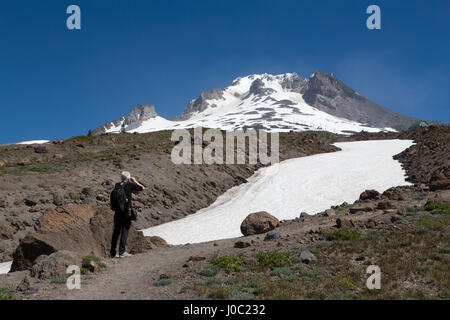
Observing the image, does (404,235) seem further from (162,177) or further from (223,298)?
(162,177)

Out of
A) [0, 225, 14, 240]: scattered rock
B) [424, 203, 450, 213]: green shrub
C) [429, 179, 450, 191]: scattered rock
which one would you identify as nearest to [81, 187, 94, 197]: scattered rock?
[0, 225, 14, 240]: scattered rock

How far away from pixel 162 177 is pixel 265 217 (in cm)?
1903

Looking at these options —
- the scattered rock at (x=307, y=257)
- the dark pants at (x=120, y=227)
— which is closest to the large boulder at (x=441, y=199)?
the scattered rock at (x=307, y=257)

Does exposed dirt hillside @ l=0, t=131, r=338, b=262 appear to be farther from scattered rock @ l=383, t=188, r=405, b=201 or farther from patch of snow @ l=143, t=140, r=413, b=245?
scattered rock @ l=383, t=188, r=405, b=201

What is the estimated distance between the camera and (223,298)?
30.1 feet

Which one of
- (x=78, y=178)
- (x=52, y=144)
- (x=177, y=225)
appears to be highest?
(x=52, y=144)

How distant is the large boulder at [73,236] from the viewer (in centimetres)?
1447

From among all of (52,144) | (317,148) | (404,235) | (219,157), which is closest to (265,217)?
(404,235)

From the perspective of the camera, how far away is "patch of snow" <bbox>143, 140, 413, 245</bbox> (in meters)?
26.9

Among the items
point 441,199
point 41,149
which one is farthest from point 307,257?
point 41,149

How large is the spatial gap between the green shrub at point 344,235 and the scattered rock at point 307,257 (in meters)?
2.33

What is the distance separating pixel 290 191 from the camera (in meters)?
38.3

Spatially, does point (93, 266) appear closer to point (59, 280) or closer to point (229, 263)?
point (59, 280)

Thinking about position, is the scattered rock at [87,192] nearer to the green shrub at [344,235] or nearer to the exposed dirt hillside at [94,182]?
the exposed dirt hillside at [94,182]
